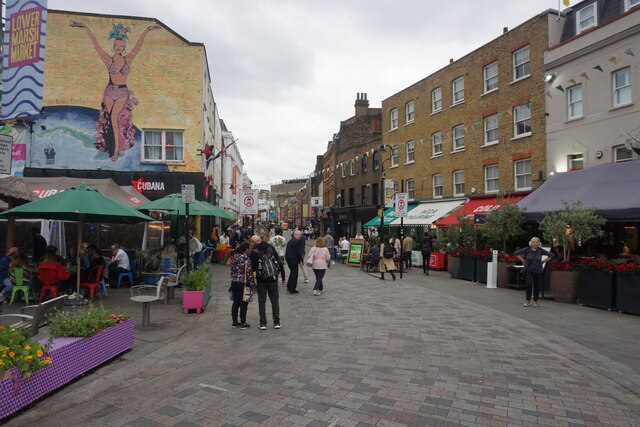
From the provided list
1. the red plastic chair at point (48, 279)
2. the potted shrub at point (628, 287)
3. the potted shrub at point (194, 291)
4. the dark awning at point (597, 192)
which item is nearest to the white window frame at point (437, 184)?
the dark awning at point (597, 192)

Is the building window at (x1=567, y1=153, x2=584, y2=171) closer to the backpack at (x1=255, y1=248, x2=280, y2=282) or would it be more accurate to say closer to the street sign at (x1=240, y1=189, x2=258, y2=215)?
the street sign at (x1=240, y1=189, x2=258, y2=215)

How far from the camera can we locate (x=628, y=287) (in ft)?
31.9

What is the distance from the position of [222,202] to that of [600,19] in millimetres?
25511

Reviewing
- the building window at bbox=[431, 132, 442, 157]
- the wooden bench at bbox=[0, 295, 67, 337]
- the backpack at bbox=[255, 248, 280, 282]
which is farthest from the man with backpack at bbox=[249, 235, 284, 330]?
the building window at bbox=[431, 132, 442, 157]

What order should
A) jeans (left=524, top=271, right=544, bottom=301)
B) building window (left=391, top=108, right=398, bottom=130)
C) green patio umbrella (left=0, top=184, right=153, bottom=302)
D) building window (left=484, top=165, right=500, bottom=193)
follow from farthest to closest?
building window (left=391, top=108, right=398, bottom=130) → building window (left=484, top=165, right=500, bottom=193) → jeans (left=524, top=271, right=544, bottom=301) → green patio umbrella (left=0, top=184, right=153, bottom=302)

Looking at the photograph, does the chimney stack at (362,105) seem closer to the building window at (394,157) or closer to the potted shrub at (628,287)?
the building window at (394,157)

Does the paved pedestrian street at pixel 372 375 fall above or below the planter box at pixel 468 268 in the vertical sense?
below

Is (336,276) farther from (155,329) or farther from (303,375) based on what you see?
(303,375)

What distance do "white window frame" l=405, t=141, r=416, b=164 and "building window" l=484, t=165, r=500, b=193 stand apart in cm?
657

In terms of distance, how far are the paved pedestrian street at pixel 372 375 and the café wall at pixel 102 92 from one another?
577 inches

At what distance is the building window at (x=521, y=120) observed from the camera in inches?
775

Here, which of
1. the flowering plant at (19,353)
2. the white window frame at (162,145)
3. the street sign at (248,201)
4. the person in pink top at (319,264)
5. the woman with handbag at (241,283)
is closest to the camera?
the flowering plant at (19,353)

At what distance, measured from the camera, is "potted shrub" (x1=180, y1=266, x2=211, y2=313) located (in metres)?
9.05

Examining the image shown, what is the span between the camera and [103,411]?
4.37m
